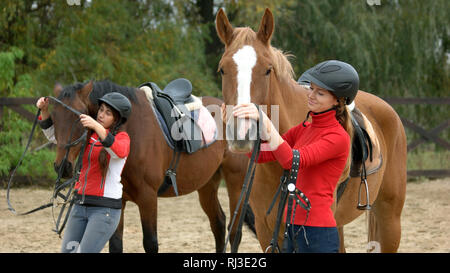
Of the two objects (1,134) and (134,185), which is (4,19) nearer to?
(1,134)

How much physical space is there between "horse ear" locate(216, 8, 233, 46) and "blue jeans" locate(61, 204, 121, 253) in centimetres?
126

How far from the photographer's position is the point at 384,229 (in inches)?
146

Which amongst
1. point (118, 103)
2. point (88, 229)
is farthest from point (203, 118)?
point (88, 229)

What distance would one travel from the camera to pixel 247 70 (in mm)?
2236

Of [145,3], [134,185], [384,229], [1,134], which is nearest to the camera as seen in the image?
[384,229]

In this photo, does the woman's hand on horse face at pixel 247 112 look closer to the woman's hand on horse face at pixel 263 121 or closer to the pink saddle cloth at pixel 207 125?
the woman's hand on horse face at pixel 263 121

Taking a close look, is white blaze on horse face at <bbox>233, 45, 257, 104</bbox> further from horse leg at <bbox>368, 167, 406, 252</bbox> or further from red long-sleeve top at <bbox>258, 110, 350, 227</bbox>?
horse leg at <bbox>368, 167, 406, 252</bbox>

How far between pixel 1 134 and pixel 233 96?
26.8ft

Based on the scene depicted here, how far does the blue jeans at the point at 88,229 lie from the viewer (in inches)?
113

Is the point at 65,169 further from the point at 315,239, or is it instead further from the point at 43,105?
the point at 315,239

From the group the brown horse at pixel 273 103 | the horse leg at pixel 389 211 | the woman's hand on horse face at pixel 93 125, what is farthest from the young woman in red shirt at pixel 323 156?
the horse leg at pixel 389 211

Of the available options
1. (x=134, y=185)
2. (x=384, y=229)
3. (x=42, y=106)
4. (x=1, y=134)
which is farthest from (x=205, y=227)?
(x=1, y=134)

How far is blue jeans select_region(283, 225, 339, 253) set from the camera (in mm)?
2102

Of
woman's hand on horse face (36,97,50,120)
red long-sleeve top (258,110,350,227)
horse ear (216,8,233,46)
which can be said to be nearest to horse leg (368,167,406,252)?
red long-sleeve top (258,110,350,227)
